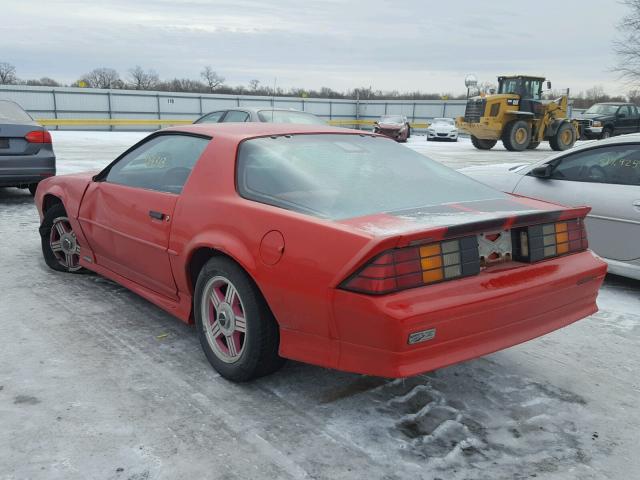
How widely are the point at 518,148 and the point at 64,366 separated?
68.0ft

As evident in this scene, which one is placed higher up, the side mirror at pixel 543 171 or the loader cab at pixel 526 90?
the loader cab at pixel 526 90

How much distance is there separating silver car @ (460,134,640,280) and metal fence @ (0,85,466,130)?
27.6 m

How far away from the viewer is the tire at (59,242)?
469 centimetres

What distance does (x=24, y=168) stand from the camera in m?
7.62

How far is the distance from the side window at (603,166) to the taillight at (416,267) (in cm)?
295

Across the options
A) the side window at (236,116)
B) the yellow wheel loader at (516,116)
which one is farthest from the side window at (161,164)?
the yellow wheel loader at (516,116)

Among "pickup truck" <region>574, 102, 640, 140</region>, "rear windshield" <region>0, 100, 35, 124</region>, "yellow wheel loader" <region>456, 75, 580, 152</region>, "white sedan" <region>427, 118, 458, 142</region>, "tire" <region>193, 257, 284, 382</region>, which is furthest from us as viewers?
"white sedan" <region>427, 118, 458, 142</region>

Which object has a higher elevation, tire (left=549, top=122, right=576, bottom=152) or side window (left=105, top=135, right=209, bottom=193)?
side window (left=105, top=135, right=209, bottom=193)

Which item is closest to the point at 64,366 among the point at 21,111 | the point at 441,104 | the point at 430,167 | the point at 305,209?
the point at 305,209

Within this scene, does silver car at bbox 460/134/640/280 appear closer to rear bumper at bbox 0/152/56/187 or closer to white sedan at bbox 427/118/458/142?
rear bumper at bbox 0/152/56/187

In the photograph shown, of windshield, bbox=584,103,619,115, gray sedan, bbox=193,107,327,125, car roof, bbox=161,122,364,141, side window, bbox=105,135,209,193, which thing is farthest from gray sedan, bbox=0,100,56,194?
windshield, bbox=584,103,619,115

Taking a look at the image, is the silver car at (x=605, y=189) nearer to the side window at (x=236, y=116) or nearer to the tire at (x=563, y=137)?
the side window at (x=236, y=116)

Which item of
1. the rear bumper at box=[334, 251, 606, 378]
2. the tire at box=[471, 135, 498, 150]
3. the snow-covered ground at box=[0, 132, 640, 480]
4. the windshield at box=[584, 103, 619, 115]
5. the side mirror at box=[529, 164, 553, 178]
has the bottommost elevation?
the snow-covered ground at box=[0, 132, 640, 480]

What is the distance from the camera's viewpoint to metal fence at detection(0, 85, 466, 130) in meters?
28.7
